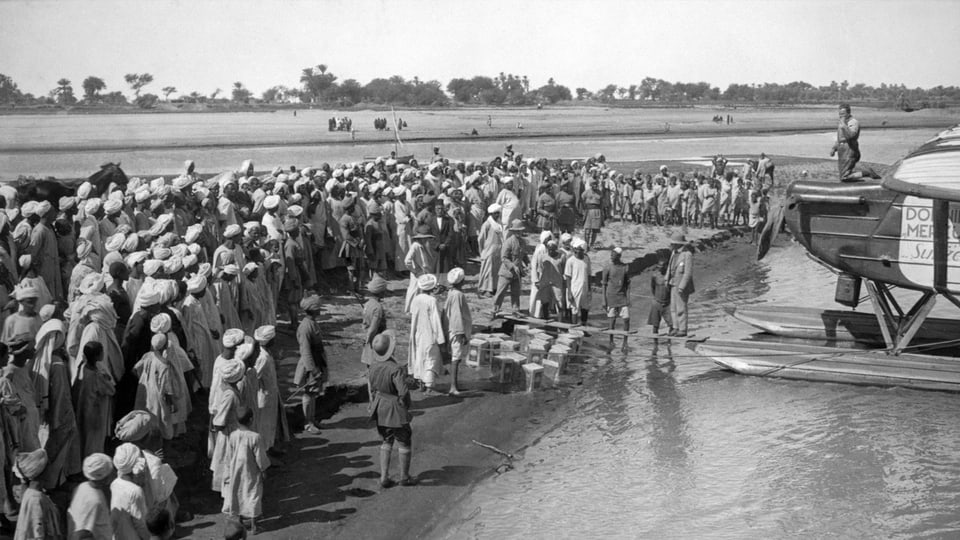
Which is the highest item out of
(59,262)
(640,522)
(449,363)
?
(59,262)

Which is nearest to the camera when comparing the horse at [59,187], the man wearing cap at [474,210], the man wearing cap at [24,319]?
the man wearing cap at [24,319]

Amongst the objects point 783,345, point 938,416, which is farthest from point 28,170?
point 938,416

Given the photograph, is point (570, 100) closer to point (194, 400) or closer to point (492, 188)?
point (492, 188)

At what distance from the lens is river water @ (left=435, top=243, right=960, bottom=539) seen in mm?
10250

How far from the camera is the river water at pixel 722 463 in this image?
10250 mm

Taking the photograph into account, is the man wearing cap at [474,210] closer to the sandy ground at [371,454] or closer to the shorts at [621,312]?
the sandy ground at [371,454]

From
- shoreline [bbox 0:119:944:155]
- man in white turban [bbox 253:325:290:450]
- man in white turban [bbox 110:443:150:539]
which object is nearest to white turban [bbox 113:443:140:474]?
man in white turban [bbox 110:443:150:539]

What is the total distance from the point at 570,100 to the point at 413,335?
128 metres

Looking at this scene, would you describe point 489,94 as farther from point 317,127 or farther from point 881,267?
point 881,267

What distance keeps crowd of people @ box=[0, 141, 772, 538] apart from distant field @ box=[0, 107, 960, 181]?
53.6 feet

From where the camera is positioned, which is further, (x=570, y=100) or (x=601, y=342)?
(x=570, y=100)

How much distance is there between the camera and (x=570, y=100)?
138m

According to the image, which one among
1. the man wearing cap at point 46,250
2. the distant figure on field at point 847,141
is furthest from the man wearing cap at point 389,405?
the distant figure on field at point 847,141

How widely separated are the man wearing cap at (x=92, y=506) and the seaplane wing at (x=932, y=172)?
11.6 metres
